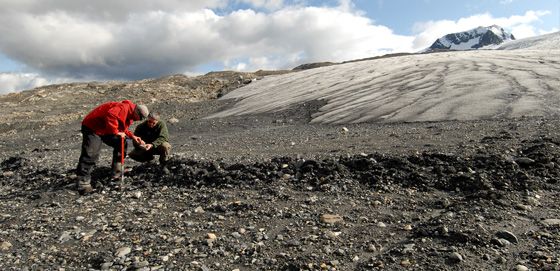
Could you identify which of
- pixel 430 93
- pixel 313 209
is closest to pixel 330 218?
pixel 313 209

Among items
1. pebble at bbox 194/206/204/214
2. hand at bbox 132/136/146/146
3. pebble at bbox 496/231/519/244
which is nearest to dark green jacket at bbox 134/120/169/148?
hand at bbox 132/136/146/146

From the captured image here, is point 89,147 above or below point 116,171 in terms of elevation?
above

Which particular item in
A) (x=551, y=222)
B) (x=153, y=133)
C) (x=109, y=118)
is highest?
(x=109, y=118)

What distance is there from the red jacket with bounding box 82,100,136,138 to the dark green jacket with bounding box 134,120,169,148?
2.38 feet

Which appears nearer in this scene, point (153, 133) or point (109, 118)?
point (109, 118)

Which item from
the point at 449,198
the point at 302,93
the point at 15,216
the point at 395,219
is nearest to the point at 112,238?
the point at 15,216

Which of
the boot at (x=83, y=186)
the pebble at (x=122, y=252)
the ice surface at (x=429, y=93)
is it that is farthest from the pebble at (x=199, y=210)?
the ice surface at (x=429, y=93)

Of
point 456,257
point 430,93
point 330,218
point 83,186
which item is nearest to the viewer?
point 456,257

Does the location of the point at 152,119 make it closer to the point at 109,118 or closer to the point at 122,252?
the point at 109,118

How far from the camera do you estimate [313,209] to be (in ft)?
18.3

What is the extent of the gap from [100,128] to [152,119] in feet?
2.95

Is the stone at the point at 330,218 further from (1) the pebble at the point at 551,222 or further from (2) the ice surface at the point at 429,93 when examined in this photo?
(2) the ice surface at the point at 429,93

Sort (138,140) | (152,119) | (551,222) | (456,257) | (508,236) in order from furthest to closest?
(152,119) < (138,140) < (551,222) < (508,236) < (456,257)

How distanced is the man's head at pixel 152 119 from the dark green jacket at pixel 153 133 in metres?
0.06
